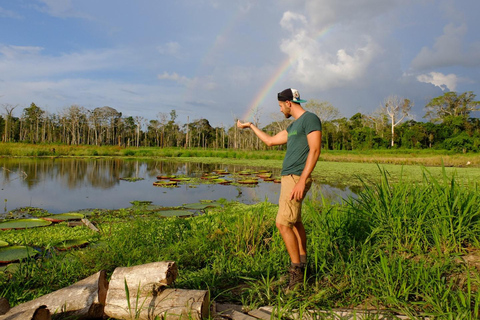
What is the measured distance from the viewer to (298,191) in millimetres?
2346

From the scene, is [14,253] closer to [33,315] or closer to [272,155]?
[33,315]

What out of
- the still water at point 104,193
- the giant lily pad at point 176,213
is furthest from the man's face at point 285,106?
the still water at point 104,193

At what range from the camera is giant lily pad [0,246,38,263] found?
3273mm

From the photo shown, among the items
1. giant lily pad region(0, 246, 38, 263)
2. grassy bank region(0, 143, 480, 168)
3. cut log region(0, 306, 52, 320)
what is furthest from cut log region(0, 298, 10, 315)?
grassy bank region(0, 143, 480, 168)

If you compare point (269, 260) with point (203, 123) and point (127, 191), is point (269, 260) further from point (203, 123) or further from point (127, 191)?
point (203, 123)

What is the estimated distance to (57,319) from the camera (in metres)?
1.80

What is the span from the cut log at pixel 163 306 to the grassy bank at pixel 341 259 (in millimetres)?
404

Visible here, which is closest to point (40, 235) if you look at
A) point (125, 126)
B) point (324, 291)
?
point (324, 291)

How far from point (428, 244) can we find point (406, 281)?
2.81ft

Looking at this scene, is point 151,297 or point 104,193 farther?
point 104,193

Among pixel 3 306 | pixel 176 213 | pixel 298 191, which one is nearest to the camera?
pixel 3 306

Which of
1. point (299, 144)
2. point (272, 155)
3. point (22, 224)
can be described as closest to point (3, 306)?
point (299, 144)

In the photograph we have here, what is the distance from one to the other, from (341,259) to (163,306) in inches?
59.0

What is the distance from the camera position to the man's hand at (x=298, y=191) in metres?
2.34
